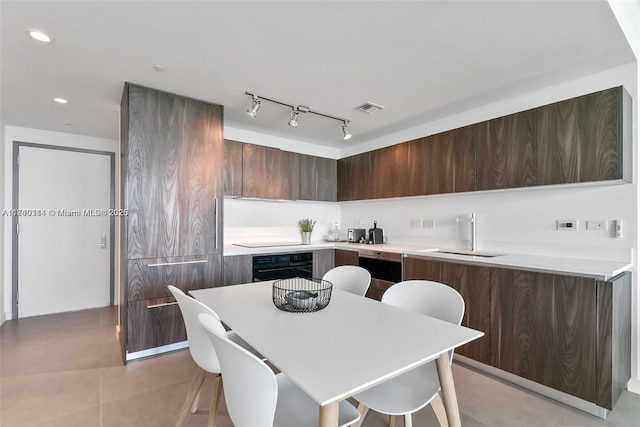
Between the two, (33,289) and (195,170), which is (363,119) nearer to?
(195,170)

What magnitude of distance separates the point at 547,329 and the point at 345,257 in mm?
2082

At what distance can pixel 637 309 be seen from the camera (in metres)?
2.16

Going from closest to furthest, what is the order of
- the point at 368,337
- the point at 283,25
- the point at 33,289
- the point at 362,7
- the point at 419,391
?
the point at 368,337 → the point at 419,391 → the point at 362,7 → the point at 283,25 → the point at 33,289

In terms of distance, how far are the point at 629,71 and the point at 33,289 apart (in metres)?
6.29

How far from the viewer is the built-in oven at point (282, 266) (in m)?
3.29

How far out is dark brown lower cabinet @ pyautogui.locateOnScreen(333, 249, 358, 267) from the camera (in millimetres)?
3588

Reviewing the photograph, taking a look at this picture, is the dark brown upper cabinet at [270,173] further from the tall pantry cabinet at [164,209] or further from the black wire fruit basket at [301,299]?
the black wire fruit basket at [301,299]

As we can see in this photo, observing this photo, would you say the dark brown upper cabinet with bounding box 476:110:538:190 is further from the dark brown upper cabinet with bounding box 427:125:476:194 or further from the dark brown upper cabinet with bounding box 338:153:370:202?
the dark brown upper cabinet with bounding box 338:153:370:202

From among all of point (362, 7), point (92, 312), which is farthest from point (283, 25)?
point (92, 312)

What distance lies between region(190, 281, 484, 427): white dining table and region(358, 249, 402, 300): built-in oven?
57.1 inches

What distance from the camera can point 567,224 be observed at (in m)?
2.46

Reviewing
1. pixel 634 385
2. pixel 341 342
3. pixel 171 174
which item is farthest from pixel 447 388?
pixel 171 174

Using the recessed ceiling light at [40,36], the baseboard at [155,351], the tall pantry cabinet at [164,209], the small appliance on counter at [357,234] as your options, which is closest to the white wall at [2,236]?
the tall pantry cabinet at [164,209]

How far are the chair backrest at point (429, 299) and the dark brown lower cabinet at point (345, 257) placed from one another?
1.70m
